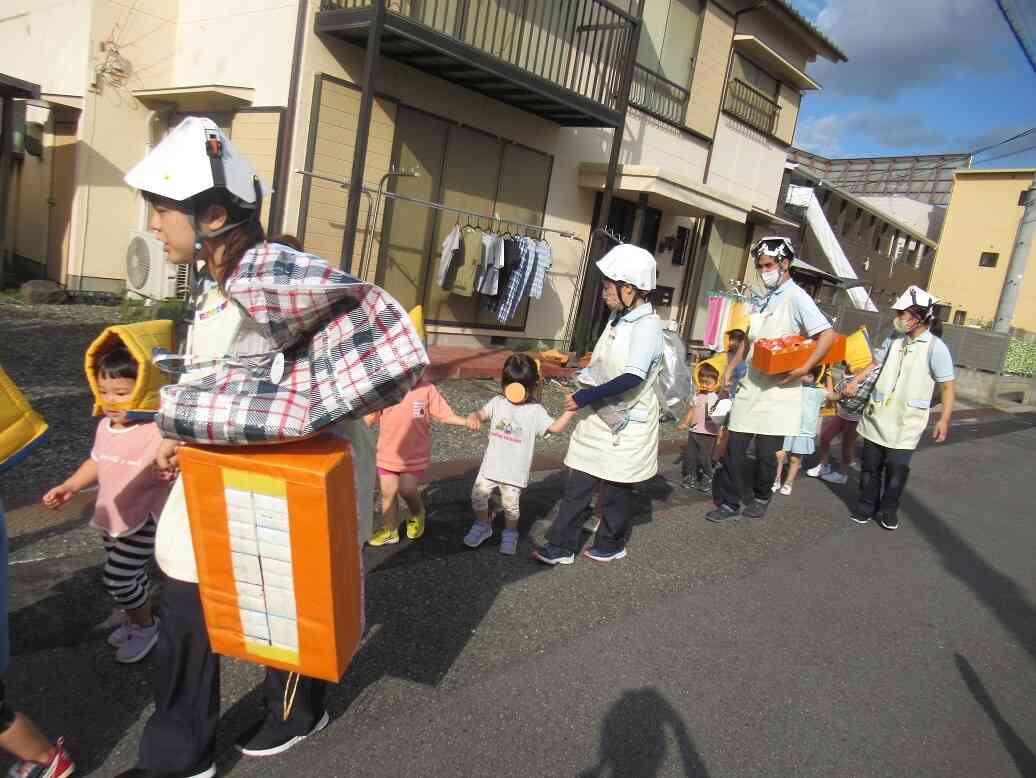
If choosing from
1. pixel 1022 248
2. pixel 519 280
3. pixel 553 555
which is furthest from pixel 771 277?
pixel 1022 248

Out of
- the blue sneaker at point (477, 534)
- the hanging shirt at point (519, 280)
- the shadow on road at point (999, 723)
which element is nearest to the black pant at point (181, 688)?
the blue sneaker at point (477, 534)

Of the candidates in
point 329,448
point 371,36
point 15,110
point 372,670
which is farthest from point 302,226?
point 329,448

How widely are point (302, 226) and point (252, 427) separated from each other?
24.5 ft

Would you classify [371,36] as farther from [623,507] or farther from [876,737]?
[876,737]

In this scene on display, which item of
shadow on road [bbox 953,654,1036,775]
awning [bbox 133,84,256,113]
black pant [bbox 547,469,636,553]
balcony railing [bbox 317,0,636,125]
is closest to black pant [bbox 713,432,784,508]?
black pant [bbox 547,469,636,553]

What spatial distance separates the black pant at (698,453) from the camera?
6.75m

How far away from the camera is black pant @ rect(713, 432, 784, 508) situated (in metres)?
5.88

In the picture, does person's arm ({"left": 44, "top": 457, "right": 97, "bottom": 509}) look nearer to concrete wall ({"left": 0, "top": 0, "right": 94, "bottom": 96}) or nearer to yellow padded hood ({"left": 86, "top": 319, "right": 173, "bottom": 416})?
yellow padded hood ({"left": 86, "top": 319, "right": 173, "bottom": 416})

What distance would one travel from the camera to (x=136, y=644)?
2.99 m

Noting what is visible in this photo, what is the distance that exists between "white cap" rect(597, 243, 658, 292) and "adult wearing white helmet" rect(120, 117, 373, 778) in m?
2.14

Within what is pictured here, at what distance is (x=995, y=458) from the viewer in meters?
10.9

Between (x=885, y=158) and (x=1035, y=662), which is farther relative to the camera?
(x=885, y=158)

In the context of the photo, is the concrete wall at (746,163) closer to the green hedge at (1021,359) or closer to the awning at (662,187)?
the awning at (662,187)

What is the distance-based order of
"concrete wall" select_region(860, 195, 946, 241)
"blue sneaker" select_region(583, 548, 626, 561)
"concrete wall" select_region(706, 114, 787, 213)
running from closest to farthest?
"blue sneaker" select_region(583, 548, 626, 561) → "concrete wall" select_region(706, 114, 787, 213) → "concrete wall" select_region(860, 195, 946, 241)
